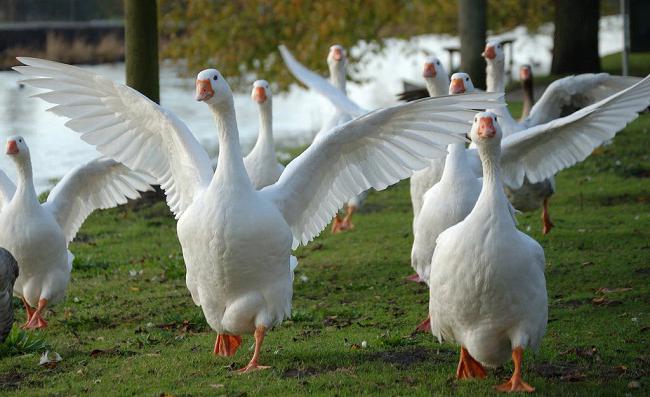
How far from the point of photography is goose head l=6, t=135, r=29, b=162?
8961 mm

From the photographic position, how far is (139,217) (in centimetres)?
1372

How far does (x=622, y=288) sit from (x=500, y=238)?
3.21 meters

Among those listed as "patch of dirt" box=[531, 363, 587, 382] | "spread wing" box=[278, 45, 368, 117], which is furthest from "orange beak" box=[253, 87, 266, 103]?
"patch of dirt" box=[531, 363, 587, 382]

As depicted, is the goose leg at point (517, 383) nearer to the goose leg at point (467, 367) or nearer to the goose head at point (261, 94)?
the goose leg at point (467, 367)

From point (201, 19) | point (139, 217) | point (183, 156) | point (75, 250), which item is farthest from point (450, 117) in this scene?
point (201, 19)

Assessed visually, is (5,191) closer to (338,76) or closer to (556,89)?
(338,76)

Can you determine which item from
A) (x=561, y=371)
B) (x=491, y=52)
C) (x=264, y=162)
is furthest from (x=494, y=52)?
(x=561, y=371)

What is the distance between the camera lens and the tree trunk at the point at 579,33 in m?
22.2

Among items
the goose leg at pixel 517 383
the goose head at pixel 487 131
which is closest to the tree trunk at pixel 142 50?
the goose head at pixel 487 131

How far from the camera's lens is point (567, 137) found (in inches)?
351

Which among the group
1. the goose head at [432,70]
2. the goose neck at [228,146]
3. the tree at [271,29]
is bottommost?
the goose neck at [228,146]

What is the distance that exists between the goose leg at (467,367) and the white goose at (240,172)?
4.09ft

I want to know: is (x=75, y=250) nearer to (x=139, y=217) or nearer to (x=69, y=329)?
(x=139, y=217)

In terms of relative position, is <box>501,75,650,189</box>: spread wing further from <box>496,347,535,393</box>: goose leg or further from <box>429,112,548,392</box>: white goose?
<box>496,347,535,393</box>: goose leg
